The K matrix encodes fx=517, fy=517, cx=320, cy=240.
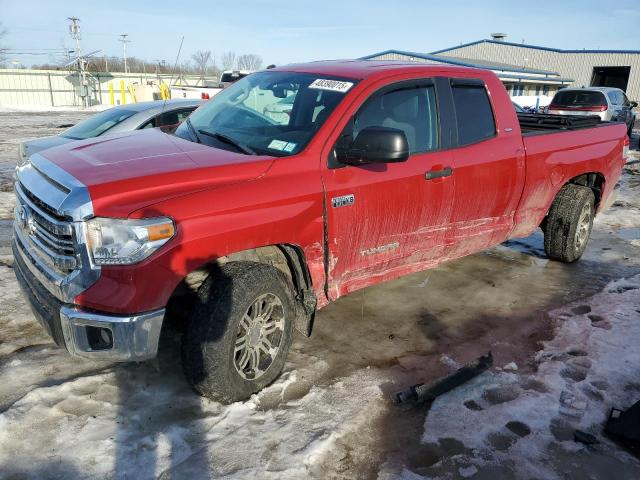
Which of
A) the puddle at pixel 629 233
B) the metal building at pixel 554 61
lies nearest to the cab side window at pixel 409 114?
the puddle at pixel 629 233

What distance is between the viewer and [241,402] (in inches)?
121

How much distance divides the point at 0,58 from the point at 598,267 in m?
60.3

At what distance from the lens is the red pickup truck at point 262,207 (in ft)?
8.39

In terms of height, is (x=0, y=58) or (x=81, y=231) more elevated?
(x=0, y=58)

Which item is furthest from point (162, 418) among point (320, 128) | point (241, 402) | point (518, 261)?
point (518, 261)

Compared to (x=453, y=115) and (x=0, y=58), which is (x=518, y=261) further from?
(x=0, y=58)

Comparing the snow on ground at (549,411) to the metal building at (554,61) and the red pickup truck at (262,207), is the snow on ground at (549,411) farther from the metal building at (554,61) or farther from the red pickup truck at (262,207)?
the metal building at (554,61)

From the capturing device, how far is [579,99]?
16.9 m

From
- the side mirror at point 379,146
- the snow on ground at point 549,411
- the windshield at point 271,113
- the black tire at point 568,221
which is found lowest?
the snow on ground at point 549,411

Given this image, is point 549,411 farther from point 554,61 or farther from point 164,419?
point 554,61

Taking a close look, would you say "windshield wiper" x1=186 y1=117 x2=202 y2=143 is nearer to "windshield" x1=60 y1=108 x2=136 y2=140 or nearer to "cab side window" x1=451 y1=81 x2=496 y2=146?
"cab side window" x1=451 y1=81 x2=496 y2=146

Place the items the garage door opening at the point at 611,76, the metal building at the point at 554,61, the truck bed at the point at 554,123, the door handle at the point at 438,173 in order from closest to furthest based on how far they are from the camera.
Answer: the door handle at the point at 438,173
the truck bed at the point at 554,123
the metal building at the point at 554,61
the garage door opening at the point at 611,76

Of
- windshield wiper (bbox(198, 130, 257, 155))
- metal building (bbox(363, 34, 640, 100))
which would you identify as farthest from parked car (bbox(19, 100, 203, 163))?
metal building (bbox(363, 34, 640, 100))

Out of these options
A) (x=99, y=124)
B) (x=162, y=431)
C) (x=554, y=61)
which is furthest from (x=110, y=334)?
(x=554, y=61)
